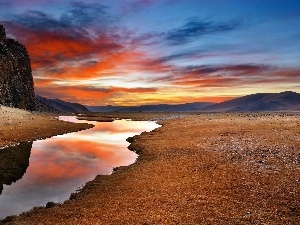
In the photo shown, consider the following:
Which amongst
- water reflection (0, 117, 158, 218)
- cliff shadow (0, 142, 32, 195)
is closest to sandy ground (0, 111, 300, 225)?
water reflection (0, 117, 158, 218)

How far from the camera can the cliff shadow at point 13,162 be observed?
29828 millimetres

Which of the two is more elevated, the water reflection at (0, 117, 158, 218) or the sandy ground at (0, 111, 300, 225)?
the sandy ground at (0, 111, 300, 225)

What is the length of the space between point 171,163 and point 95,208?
14.4 m

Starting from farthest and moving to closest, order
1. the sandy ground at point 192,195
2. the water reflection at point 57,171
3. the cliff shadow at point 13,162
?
the cliff shadow at point 13,162
the water reflection at point 57,171
the sandy ground at point 192,195

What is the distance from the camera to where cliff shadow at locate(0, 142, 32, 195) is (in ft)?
97.9

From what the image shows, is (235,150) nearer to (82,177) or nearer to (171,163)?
(171,163)

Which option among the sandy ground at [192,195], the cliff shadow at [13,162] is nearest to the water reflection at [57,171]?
the cliff shadow at [13,162]

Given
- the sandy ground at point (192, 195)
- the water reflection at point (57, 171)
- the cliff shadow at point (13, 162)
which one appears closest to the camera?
the sandy ground at point (192, 195)

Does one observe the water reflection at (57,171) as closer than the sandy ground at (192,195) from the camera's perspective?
No

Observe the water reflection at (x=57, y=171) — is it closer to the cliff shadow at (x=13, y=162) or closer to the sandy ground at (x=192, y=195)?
the cliff shadow at (x=13, y=162)

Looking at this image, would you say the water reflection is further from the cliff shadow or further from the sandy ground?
the sandy ground

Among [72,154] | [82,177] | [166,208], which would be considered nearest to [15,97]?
[72,154]

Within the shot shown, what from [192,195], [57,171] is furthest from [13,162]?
[192,195]

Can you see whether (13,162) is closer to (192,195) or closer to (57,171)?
(57,171)
